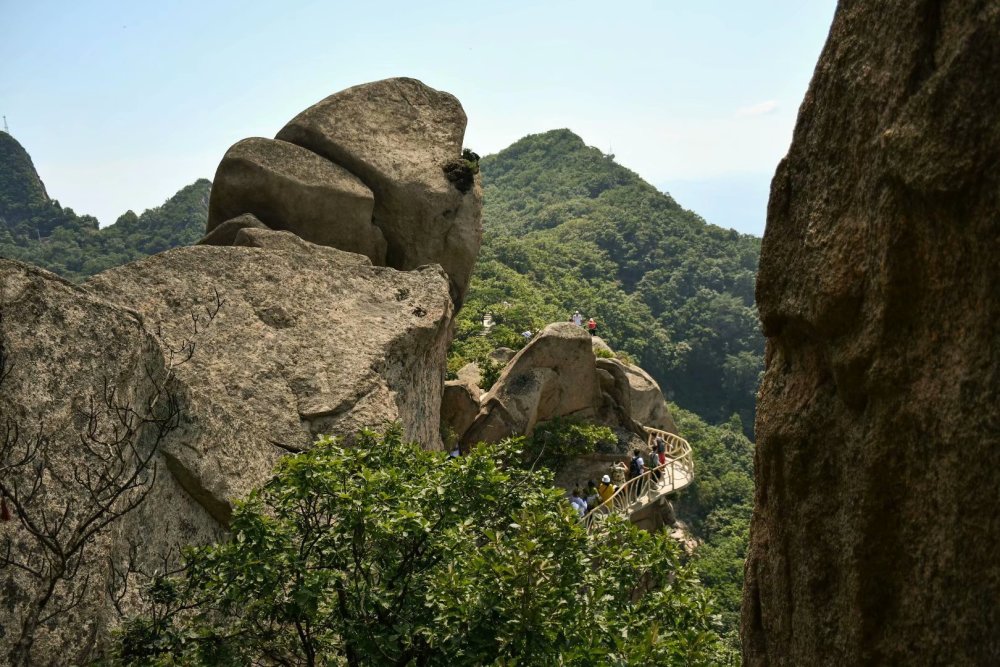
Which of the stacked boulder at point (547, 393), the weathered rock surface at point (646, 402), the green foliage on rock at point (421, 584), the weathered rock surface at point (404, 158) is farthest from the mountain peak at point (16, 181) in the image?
the green foliage on rock at point (421, 584)

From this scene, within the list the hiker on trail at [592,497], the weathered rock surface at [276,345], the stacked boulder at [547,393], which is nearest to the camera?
the weathered rock surface at [276,345]

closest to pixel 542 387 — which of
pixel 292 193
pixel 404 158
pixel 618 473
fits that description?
pixel 618 473

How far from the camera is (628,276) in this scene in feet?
285

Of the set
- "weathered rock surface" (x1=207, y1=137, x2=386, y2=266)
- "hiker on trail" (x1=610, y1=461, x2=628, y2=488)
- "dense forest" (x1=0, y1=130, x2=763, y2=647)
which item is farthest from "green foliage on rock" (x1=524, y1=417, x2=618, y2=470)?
"dense forest" (x1=0, y1=130, x2=763, y2=647)

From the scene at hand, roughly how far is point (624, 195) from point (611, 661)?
98728 mm

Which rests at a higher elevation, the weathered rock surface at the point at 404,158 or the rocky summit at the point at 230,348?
the weathered rock surface at the point at 404,158

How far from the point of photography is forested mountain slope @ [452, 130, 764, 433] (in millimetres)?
66031

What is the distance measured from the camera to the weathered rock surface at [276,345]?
1391 cm

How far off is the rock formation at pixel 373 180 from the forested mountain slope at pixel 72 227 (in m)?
44.0

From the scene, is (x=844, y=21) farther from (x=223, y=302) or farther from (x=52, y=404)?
(x=223, y=302)

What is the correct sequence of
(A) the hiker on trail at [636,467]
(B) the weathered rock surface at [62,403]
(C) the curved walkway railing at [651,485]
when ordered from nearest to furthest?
(B) the weathered rock surface at [62,403], (C) the curved walkway railing at [651,485], (A) the hiker on trail at [636,467]

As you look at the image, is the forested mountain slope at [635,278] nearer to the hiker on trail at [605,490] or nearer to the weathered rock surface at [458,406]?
the weathered rock surface at [458,406]

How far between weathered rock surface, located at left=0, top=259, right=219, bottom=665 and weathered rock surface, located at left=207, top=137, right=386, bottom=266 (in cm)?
839

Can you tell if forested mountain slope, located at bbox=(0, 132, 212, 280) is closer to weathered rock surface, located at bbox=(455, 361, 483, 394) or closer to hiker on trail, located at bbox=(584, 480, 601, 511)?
weathered rock surface, located at bbox=(455, 361, 483, 394)
